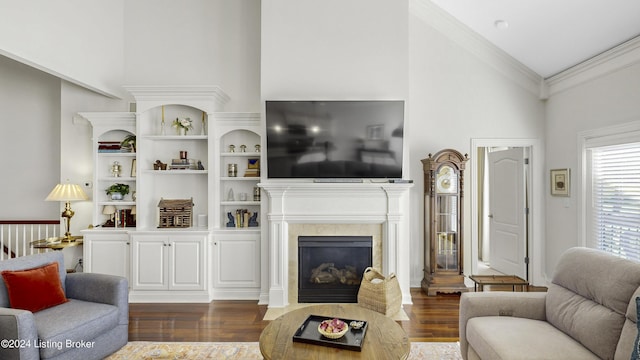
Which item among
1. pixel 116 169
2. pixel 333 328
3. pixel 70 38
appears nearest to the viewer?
pixel 333 328

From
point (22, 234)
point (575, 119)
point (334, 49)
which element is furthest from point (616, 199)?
point (22, 234)

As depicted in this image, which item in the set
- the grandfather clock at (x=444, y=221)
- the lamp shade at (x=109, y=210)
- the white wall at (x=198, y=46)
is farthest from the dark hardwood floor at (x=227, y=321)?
the white wall at (x=198, y=46)

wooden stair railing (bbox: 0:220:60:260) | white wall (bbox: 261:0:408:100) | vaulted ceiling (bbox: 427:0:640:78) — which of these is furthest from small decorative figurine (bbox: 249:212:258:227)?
vaulted ceiling (bbox: 427:0:640:78)

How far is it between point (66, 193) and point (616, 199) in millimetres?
6207

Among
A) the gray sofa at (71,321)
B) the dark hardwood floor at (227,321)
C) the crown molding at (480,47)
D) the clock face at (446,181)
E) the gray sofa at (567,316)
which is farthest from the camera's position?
the crown molding at (480,47)

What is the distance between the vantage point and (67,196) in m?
4.14

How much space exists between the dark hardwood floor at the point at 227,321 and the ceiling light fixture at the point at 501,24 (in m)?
3.28

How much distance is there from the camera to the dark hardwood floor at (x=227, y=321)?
10.5 ft

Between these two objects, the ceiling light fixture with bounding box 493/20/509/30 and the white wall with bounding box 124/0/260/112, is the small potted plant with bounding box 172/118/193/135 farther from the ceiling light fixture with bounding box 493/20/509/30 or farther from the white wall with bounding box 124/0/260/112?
the ceiling light fixture with bounding box 493/20/509/30

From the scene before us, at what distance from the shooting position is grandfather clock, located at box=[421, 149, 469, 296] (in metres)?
4.31

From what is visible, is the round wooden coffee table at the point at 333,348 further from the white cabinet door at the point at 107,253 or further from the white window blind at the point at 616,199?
the white window blind at the point at 616,199

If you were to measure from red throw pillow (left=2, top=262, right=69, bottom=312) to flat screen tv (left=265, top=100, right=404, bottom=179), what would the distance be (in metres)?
2.19

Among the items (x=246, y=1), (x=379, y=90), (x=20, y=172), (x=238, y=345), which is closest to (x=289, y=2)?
(x=246, y=1)

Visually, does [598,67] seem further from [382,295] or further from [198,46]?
[198,46]
